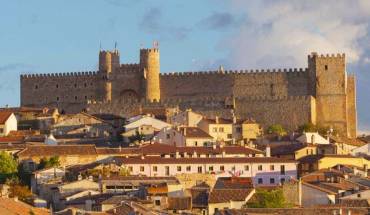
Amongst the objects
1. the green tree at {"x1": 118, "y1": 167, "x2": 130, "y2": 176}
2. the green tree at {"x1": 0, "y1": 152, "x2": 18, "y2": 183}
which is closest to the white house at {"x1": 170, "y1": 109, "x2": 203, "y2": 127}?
the green tree at {"x1": 0, "y1": 152, "x2": 18, "y2": 183}

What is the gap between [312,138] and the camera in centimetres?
7406

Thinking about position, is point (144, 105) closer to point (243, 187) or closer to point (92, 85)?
point (92, 85)

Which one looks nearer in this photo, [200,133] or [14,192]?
[14,192]

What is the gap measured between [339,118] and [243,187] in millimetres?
27997

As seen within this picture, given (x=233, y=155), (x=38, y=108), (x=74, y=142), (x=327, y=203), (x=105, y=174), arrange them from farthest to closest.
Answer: (x=38, y=108) → (x=74, y=142) → (x=233, y=155) → (x=105, y=174) → (x=327, y=203)

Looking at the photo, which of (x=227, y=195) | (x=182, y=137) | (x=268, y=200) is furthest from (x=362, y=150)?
(x=268, y=200)

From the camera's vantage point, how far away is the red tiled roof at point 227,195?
5194 cm

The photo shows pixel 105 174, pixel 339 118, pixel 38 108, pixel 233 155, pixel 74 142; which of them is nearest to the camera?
pixel 105 174

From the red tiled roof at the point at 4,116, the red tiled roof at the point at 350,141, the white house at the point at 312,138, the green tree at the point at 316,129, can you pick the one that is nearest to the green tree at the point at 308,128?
the green tree at the point at 316,129

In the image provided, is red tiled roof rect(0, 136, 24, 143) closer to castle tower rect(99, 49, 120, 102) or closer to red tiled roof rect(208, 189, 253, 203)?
castle tower rect(99, 49, 120, 102)

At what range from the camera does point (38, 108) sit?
89812 mm

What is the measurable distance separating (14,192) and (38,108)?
35412mm

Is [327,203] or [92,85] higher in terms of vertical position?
[92,85]

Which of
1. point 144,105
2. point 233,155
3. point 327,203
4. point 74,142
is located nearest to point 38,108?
point 144,105
